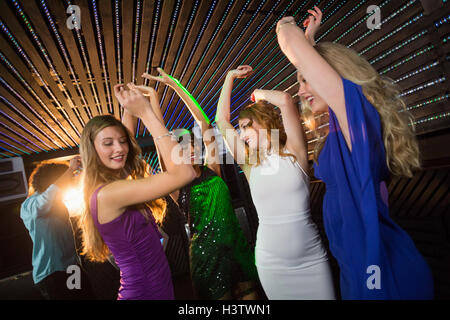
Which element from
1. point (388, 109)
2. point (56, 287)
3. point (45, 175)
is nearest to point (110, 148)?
point (388, 109)

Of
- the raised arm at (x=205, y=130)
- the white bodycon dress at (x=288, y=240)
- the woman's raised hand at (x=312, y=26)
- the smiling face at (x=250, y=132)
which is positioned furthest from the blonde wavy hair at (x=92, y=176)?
the woman's raised hand at (x=312, y=26)

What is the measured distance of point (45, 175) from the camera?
311 centimetres

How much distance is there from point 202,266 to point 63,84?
421 centimetres

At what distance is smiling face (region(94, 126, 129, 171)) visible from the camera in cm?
142

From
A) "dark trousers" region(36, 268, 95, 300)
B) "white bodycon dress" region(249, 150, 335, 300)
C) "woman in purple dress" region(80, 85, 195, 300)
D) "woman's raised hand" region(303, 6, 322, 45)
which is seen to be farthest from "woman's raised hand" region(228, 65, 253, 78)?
"dark trousers" region(36, 268, 95, 300)

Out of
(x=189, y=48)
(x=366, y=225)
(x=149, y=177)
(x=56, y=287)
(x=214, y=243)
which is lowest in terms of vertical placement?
(x=56, y=287)

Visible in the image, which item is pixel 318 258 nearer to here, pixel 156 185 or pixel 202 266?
pixel 202 266

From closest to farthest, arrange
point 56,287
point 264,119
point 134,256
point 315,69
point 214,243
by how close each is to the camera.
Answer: point 315,69
point 134,256
point 214,243
point 264,119
point 56,287

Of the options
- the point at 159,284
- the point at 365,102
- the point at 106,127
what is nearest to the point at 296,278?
the point at 159,284

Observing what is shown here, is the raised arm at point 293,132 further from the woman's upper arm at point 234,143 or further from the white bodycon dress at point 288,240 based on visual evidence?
the woman's upper arm at point 234,143

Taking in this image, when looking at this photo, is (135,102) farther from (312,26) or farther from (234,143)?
(312,26)

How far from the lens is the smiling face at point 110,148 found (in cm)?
142

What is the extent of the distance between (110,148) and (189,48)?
8.69 ft

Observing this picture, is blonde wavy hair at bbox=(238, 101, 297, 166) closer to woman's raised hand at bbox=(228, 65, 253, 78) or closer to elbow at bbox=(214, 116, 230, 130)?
elbow at bbox=(214, 116, 230, 130)
